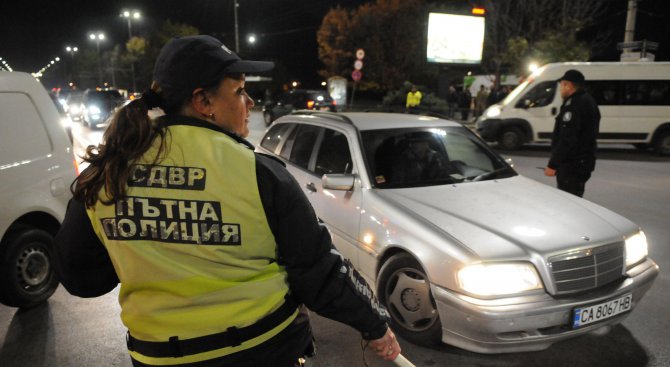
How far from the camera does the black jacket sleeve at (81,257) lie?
139 cm

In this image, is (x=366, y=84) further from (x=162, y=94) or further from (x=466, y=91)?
(x=162, y=94)

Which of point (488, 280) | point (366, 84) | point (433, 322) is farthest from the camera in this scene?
point (366, 84)

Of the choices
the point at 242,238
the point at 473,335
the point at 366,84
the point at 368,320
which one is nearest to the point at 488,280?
the point at 473,335

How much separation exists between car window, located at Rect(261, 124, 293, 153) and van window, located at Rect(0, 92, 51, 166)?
219 cm

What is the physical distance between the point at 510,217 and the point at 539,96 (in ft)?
→ 35.5

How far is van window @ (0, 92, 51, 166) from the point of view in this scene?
3730 millimetres

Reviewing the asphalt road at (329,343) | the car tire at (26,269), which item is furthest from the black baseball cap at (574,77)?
the car tire at (26,269)

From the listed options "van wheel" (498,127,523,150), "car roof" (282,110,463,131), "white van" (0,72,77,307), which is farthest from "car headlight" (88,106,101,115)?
"car roof" (282,110,463,131)

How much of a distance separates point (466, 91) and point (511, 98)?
9296mm

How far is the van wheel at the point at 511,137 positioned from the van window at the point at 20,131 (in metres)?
11.7

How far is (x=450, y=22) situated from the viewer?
21.7 meters

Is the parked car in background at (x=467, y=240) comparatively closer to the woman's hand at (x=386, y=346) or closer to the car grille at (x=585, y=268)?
the car grille at (x=585, y=268)

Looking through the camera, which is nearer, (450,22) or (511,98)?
(511,98)

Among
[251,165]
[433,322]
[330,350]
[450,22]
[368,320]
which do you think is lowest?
[330,350]
